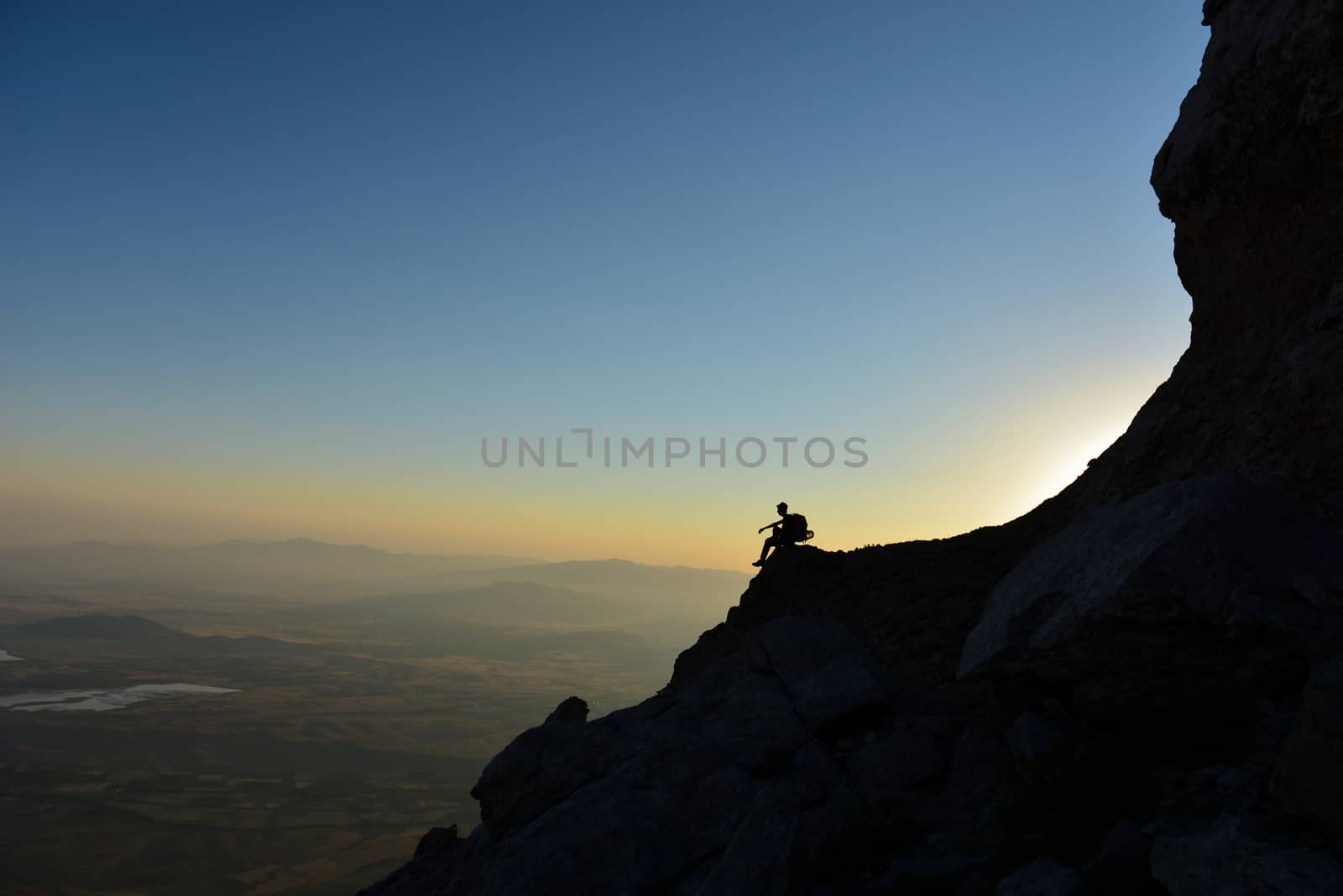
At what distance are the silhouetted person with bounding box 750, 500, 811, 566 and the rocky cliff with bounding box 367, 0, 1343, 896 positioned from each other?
8565mm

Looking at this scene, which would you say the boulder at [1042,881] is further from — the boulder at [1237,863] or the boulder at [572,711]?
the boulder at [572,711]

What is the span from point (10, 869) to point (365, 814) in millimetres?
56432

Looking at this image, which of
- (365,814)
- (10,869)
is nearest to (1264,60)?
(10,869)

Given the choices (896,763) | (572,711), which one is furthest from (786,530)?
(896,763)

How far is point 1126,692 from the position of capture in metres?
8.57

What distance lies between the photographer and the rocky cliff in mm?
7426

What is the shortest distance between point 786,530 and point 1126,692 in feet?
61.8

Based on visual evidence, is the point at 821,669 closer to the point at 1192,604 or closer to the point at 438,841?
the point at 1192,604

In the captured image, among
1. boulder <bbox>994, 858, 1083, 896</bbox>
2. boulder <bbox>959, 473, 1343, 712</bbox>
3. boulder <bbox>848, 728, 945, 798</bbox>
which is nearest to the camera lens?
boulder <bbox>994, 858, 1083, 896</bbox>

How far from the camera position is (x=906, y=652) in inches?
669

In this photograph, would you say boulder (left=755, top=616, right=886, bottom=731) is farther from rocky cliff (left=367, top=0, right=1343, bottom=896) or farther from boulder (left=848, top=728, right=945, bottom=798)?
boulder (left=848, top=728, right=945, bottom=798)

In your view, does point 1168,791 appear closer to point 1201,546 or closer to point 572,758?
point 1201,546

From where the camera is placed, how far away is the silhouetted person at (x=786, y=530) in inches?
1072

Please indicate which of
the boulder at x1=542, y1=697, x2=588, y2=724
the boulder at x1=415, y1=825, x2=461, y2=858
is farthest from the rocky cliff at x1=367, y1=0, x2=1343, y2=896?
the boulder at x1=542, y1=697, x2=588, y2=724
